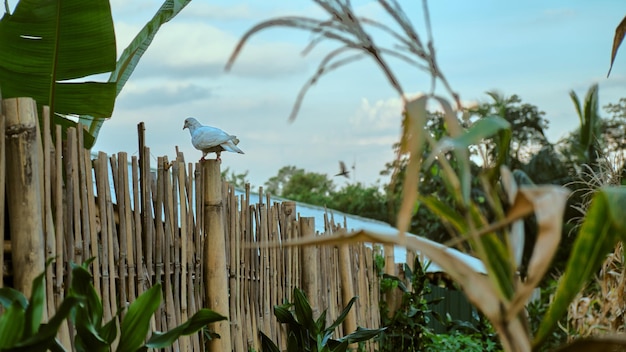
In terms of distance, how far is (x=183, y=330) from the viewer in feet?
7.15

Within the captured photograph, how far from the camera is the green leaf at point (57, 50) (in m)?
3.49

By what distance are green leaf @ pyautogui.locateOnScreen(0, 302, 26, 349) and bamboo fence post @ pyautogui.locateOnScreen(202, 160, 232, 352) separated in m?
1.92

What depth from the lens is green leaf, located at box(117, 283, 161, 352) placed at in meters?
2.19

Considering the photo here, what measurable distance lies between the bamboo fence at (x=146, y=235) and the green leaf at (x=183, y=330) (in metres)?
0.60

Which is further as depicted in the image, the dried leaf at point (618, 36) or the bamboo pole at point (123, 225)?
the bamboo pole at point (123, 225)

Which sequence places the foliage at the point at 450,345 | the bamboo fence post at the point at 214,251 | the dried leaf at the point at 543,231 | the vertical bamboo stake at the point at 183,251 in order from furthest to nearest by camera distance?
the foliage at the point at 450,345 → the bamboo fence post at the point at 214,251 → the vertical bamboo stake at the point at 183,251 → the dried leaf at the point at 543,231

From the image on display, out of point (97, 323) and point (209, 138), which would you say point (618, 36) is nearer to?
point (97, 323)

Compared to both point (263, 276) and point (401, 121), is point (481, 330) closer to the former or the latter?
point (263, 276)

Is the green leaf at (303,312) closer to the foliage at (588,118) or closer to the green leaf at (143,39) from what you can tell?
the green leaf at (143,39)

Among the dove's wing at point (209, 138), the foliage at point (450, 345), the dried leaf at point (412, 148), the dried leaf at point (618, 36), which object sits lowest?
the foliage at point (450, 345)

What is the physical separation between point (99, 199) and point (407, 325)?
388 cm

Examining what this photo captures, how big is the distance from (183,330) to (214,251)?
162 centimetres

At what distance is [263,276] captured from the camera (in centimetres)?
443

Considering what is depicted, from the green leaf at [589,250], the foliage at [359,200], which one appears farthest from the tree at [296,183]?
the green leaf at [589,250]
